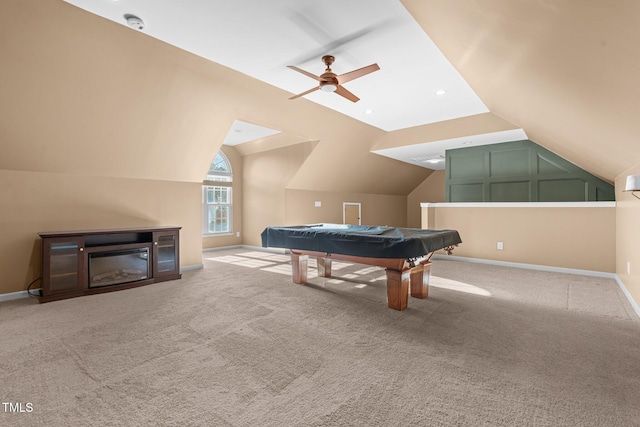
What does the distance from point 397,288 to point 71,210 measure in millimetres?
4267

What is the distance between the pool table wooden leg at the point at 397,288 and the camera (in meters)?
2.94

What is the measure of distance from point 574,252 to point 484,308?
304cm

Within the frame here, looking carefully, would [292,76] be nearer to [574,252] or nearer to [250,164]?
[250,164]

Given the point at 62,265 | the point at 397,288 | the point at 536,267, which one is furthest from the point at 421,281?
the point at 62,265

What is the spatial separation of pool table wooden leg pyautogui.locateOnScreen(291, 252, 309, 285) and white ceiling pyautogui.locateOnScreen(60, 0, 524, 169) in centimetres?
240

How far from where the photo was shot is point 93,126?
3.56 meters

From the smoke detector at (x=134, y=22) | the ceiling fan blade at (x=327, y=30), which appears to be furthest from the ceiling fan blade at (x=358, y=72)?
the smoke detector at (x=134, y=22)

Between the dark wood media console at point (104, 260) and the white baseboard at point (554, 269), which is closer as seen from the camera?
the dark wood media console at point (104, 260)

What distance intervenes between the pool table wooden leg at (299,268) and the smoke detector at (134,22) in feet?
9.67

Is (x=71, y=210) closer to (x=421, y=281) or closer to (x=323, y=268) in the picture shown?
(x=323, y=268)

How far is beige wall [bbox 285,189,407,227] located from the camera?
7.19 meters

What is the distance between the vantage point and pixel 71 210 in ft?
12.7

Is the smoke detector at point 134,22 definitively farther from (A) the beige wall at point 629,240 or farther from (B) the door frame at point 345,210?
(B) the door frame at point 345,210

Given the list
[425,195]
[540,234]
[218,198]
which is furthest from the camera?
[425,195]
